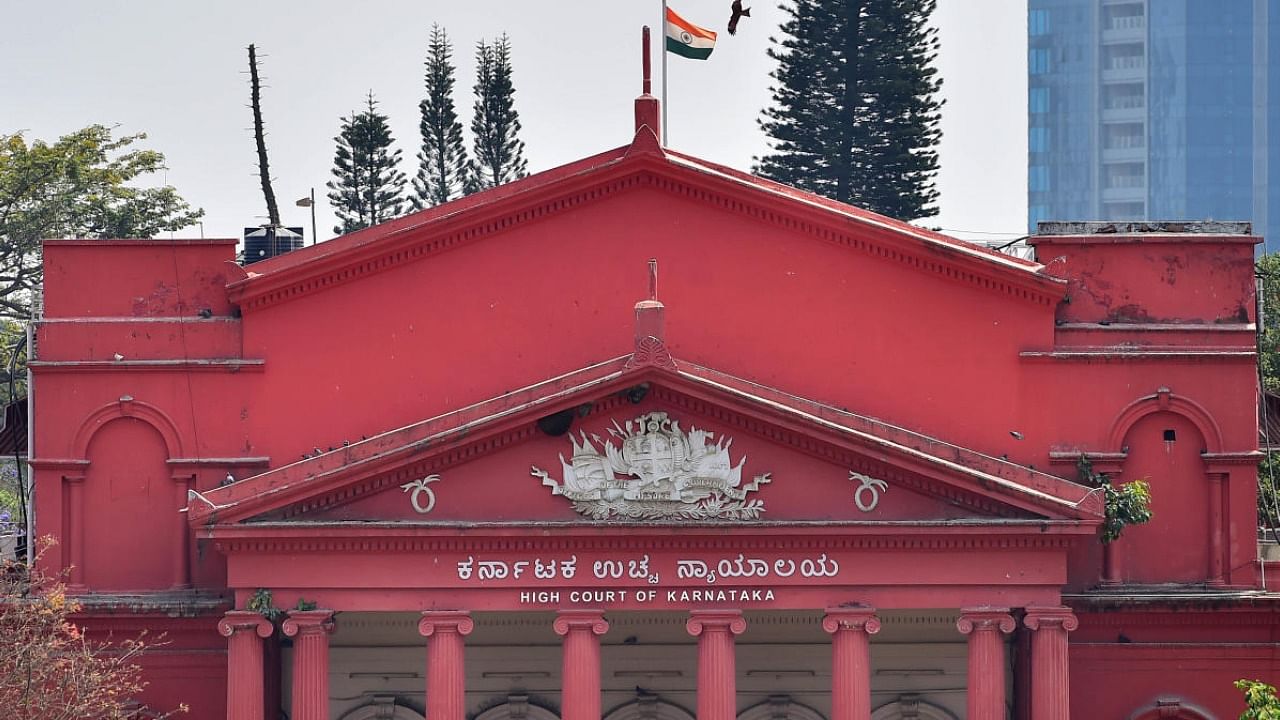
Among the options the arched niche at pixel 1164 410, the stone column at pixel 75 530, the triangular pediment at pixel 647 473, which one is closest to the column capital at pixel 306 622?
the triangular pediment at pixel 647 473

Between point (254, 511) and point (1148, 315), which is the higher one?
point (1148, 315)

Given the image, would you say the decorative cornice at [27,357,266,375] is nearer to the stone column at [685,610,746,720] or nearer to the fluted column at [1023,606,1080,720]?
the stone column at [685,610,746,720]

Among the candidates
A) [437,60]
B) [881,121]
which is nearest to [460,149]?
[437,60]

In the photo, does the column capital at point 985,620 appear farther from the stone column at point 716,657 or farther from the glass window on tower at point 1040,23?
the glass window on tower at point 1040,23

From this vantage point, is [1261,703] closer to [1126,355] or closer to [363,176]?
[1126,355]

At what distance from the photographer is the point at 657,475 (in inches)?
1168

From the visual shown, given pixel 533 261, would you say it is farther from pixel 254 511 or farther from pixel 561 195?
pixel 254 511

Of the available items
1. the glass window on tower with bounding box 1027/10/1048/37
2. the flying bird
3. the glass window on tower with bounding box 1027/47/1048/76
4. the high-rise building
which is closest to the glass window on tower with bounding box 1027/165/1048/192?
the high-rise building

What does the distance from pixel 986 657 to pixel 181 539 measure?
11185 mm

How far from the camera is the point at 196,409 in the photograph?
1261 inches

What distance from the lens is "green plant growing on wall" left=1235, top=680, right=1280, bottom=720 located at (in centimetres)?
2972

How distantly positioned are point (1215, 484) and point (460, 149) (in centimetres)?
3803

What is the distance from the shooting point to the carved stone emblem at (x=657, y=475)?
29672 mm

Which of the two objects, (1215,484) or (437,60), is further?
(437,60)
